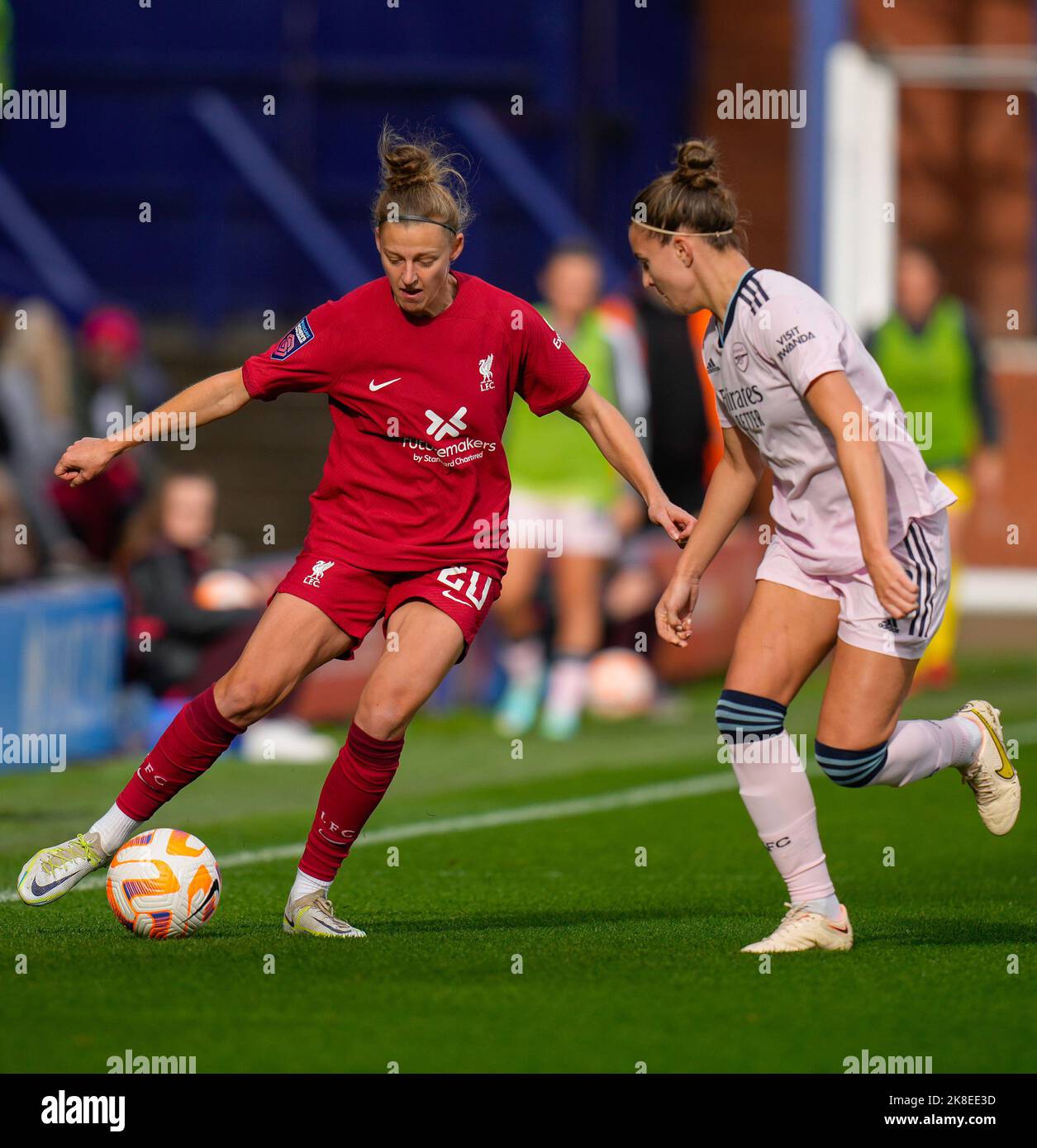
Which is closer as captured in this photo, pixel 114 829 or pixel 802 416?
pixel 802 416

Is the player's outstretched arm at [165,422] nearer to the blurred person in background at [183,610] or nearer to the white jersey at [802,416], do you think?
the white jersey at [802,416]

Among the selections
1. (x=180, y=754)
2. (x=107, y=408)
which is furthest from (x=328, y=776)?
(x=107, y=408)

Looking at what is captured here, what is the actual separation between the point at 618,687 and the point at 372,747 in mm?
6624

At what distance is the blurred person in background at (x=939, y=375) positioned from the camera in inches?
508

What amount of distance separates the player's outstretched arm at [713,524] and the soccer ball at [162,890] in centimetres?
143

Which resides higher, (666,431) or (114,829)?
(666,431)

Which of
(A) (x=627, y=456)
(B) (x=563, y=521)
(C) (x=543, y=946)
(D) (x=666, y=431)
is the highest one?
(D) (x=666, y=431)

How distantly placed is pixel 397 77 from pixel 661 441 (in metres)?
9.25

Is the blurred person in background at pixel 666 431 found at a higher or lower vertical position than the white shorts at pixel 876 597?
higher

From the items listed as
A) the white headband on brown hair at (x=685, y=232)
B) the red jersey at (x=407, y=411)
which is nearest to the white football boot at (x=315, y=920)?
the red jersey at (x=407, y=411)

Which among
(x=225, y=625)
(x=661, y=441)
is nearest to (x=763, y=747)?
(x=225, y=625)

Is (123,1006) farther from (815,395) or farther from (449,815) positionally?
(449,815)

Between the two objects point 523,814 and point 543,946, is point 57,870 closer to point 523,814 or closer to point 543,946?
point 543,946

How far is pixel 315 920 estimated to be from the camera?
19.9 feet
